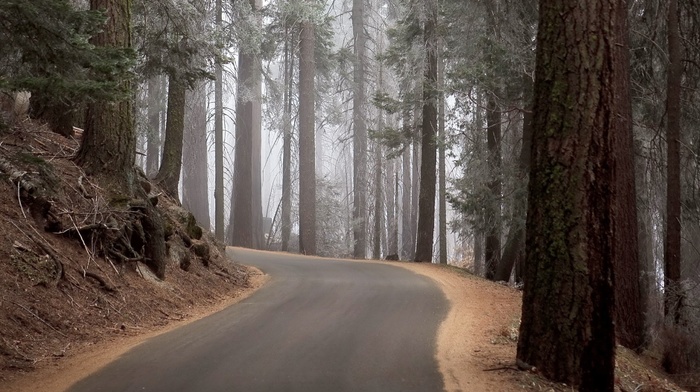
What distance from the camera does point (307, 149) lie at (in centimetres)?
2758

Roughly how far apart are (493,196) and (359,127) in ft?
54.8

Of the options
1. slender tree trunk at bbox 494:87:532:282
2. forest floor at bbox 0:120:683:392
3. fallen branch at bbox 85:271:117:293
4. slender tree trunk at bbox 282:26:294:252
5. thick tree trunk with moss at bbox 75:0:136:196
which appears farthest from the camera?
slender tree trunk at bbox 282:26:294:252

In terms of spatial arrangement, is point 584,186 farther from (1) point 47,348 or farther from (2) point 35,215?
(2) point 35,215

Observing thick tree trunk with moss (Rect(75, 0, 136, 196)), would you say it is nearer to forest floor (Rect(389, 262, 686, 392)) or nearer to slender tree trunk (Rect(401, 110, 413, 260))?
forest floor (Rect(389, 262, 686, 392))

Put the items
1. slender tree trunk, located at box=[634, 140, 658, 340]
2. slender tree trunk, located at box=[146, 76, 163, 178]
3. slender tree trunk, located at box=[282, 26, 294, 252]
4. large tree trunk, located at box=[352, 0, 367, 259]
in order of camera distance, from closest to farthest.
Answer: slender tree trunk, located at box=[634, 140, 658, 340], slender tree trunk, located at box=[146, 76, 163, 178], slender tree trunk, located at box=[282, 26, 294, 252], large tree trunk, located at box=[352, 0, 367, 259]

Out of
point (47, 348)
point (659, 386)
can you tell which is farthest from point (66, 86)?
point (659, 386)

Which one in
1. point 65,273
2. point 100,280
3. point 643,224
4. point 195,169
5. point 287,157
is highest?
point 287,157

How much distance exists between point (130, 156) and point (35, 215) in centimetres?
219

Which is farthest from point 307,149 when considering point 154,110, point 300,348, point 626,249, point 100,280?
point 300,348

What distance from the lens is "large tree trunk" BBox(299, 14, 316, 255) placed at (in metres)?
27.0

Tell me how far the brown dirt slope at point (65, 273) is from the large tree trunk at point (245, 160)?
54.5 feet

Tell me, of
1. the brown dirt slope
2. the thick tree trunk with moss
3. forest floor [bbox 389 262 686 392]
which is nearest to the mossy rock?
the brown dirt slope

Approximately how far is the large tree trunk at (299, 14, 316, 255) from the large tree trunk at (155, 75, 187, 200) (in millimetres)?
10240

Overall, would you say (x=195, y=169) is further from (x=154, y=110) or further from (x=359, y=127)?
(x=359, y=127)
